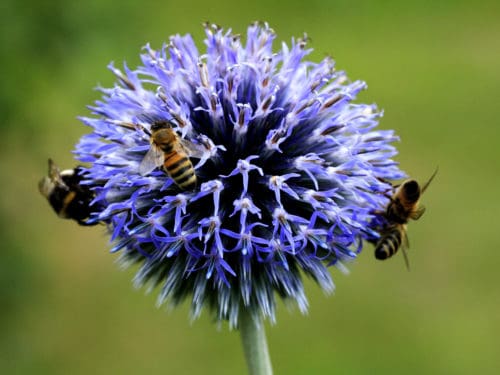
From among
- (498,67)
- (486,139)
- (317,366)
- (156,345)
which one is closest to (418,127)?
(486,139)

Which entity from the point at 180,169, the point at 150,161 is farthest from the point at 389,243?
the point at 150,161

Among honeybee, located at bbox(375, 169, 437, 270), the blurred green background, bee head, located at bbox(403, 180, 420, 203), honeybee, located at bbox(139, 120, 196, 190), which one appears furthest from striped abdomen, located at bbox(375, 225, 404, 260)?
the blurred green background

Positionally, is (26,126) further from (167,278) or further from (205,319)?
(205,319)

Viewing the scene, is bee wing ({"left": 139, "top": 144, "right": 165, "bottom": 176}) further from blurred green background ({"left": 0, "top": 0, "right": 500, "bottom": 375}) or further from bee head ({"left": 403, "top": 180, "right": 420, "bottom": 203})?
blurred green background ({"left": 0, "top": 0, "right": 500, "bottom": 375})

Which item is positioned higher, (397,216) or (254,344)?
(397,216)

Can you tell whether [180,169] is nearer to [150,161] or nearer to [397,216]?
[150,161]
